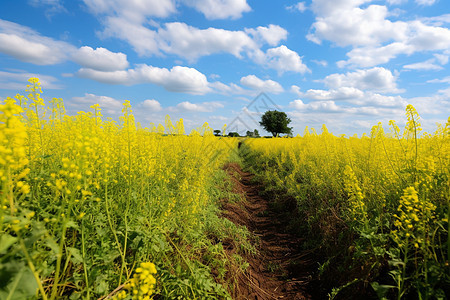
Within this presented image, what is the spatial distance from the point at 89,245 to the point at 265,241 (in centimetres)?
348

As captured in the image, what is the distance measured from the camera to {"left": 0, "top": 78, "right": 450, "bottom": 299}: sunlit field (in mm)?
1395

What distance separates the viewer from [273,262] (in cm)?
401

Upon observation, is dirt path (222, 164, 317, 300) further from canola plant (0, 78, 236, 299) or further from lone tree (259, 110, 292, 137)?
lone tree (259, 110, 292, 137)

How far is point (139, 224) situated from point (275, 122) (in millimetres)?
39561

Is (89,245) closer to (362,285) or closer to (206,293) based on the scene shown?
(206,293)

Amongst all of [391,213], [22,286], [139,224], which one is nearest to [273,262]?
[391,213]

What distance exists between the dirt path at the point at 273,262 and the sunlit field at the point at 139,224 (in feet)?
1.04

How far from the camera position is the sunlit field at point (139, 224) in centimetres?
139

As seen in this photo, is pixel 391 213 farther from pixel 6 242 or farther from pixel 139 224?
pixel 6 242

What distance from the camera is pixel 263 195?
27.0 feet

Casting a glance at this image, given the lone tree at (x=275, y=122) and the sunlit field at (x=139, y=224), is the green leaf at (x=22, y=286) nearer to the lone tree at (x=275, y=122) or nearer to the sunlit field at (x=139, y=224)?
the sunlit field at (x=139, y=224)

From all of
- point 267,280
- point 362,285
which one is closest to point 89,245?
point 267,280

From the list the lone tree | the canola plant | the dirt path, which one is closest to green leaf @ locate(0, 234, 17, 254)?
the canola plant

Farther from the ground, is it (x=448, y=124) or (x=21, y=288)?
(x=448, y=124)
